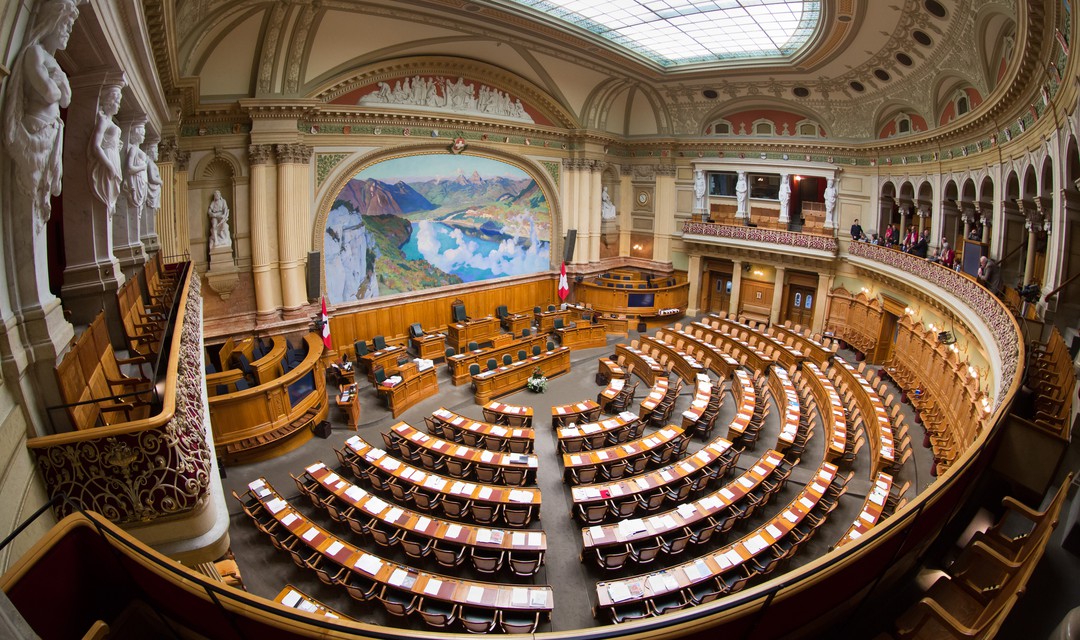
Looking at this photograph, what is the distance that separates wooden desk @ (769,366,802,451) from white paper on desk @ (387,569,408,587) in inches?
320

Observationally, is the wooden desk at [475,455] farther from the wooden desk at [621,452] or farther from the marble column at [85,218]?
the marble column at [85,218]

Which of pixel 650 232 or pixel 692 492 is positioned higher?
pixel 650 232

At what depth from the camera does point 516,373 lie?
51.0ft

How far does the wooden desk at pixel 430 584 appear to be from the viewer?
6816 millimetres

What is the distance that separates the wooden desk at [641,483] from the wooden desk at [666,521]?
19.6 inches

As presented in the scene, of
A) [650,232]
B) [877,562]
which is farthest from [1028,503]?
[650,232]

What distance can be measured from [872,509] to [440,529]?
7044mm

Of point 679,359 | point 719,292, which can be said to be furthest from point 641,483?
point 719,292

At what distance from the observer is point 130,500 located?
359cm

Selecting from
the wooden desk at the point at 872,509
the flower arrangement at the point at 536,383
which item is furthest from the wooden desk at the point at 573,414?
the wooden desk at the point at 872,509

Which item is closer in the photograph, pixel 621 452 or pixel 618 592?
pixel 618 592

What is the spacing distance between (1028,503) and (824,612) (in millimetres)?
3959

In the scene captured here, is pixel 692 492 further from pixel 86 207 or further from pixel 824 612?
pixel 86 207

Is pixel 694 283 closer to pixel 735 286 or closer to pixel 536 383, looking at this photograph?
pixel 735 286
